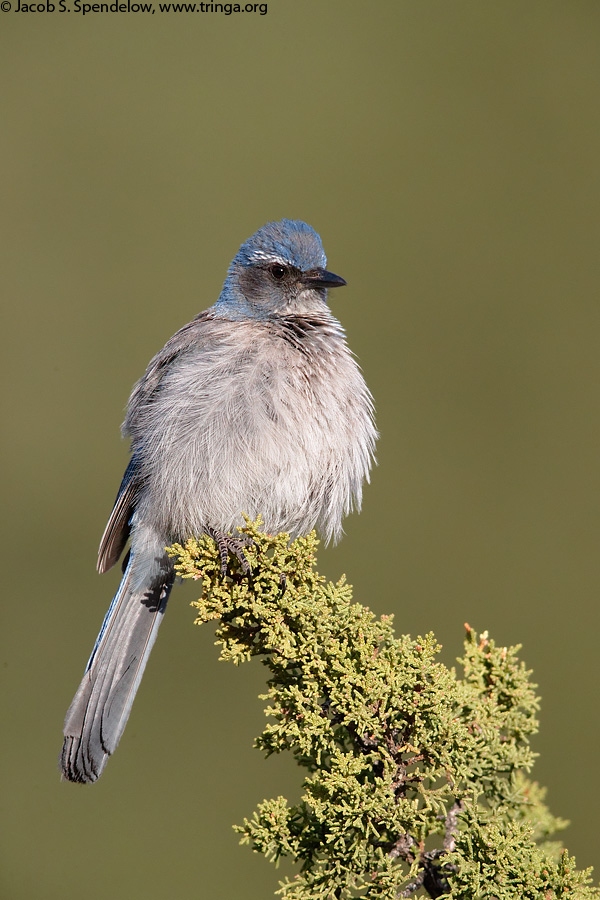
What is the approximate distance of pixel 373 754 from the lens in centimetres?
221

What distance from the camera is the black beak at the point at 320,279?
3.79 m

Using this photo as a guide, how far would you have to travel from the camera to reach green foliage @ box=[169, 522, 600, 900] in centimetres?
211

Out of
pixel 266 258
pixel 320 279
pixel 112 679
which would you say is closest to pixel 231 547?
pixel 112 679

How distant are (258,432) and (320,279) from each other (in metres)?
0.89

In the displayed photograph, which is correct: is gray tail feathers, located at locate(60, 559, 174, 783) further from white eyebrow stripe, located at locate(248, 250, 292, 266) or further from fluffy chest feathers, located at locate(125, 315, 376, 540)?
white eyebrow stripe, located at locate(248, 250, 292, 266)

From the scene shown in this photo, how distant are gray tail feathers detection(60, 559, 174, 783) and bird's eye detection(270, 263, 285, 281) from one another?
56.6 inches

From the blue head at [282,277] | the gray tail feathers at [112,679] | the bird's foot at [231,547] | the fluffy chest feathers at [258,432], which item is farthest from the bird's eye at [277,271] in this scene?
the gray tail feathers at [112,679]

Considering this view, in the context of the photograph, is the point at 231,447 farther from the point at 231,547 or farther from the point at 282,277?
the point at 282,277

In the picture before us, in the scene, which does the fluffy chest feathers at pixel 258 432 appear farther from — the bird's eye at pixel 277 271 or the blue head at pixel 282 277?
the bird's eye at pixel 277 271

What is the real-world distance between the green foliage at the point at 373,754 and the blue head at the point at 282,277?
5.10 ft

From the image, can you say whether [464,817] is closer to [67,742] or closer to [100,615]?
[67,742]

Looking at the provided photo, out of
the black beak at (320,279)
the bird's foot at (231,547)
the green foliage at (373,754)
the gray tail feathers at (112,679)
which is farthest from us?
the black beak at (320,279)

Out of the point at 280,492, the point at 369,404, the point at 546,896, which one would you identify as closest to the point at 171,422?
the point at 280,492

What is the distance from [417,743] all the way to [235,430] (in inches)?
60.5
